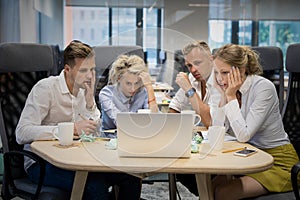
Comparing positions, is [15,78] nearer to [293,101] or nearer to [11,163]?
[11,163]

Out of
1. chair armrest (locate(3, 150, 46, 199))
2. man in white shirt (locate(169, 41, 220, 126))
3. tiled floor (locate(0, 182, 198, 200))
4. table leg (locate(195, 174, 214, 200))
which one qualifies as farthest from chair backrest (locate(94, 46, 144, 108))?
tiled floor (locate(0, 182, 198, 200))

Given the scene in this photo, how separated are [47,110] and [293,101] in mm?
1359

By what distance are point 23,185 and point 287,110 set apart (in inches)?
57.9

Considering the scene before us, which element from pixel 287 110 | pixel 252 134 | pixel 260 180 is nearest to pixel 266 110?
pixel 252 134

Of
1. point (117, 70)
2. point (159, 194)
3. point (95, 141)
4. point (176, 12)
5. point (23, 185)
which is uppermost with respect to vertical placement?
point (176, 12)

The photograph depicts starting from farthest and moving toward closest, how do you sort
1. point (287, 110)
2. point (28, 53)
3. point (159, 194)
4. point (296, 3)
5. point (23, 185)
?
1. point (296, 3)
2. point (159, 194)
3. point (287, 110)
4. point (28, 53)
5. point (23, 185)

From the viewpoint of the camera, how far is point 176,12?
7.45m

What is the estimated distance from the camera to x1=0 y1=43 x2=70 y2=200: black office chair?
74.9 inches

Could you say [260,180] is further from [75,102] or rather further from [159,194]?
[159,194]

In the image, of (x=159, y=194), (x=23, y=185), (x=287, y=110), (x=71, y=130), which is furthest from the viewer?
(x=159, y=194)

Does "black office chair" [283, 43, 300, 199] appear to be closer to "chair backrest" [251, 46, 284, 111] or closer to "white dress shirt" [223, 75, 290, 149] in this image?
"chair backrest" [251, 46, 284, 111]

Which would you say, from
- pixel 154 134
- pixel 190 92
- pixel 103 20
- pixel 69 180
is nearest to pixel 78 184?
pixel 69 180

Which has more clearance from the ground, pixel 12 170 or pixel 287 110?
pixel 287 110

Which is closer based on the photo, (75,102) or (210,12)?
(75,102)
